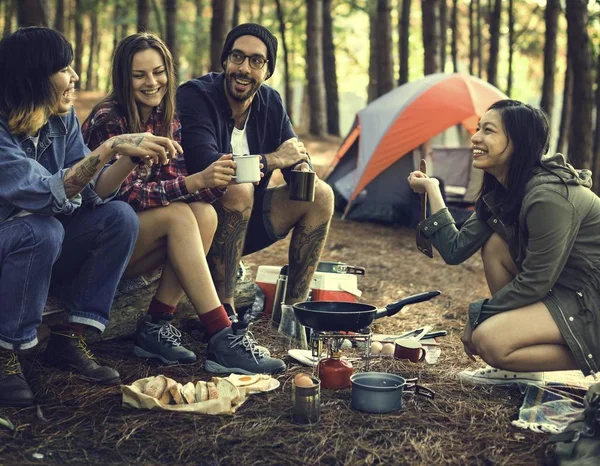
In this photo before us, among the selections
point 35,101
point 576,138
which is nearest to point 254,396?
point 35,101

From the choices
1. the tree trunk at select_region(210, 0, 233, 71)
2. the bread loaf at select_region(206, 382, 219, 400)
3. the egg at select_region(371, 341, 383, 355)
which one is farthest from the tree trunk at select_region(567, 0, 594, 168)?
the bread loaf at select_region(206, 382, 219, 400)

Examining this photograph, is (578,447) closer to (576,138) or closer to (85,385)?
(85,385)

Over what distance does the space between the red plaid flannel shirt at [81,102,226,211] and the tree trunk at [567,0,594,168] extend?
15.5 feet

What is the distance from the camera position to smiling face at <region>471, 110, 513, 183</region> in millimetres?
3295

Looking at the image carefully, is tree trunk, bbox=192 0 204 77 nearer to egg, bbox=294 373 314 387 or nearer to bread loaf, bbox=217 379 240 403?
bread loaf, bbox=217 379 240 403

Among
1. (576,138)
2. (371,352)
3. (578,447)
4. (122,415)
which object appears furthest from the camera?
(576,138)

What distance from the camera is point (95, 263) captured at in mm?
3197

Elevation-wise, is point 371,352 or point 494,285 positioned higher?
point 494,285

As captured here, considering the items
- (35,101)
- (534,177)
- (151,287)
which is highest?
(35,101)

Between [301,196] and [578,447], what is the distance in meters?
1.97

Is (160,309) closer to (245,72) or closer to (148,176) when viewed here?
(148,176)

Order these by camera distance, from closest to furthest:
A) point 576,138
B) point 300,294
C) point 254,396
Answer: point 254,396
point 300,294
point 576,138

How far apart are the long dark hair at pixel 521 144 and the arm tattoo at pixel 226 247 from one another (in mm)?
1402

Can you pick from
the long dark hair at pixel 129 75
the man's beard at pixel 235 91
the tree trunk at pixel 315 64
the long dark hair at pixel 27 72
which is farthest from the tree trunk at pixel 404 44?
the long dark hair at pixel 27 72
